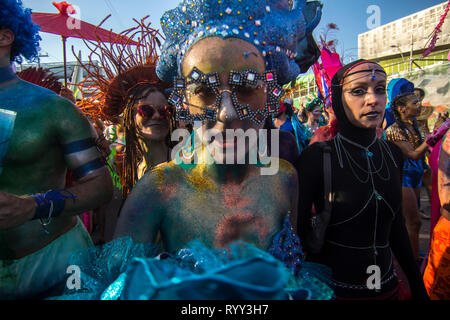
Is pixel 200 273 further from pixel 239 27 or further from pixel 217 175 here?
pixel 239 27

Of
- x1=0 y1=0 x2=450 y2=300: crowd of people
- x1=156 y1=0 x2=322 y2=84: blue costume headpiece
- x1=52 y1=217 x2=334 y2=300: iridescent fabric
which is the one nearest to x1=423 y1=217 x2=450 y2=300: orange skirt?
x1=0 y1=0 x2=450 y2=300: crowd of people

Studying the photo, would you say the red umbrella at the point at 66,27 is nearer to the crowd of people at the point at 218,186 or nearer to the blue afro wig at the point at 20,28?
the crowd of people at the point at 218,186

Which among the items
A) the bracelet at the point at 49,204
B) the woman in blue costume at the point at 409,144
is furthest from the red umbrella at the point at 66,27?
the woman in blue costume at the point at 409,144

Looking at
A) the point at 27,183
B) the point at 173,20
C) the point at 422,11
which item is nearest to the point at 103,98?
the point at 27,183

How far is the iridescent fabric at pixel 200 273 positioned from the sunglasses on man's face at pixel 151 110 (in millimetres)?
1420

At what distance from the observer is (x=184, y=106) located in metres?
1.22

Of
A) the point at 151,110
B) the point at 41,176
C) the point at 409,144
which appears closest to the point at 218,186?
the point at 41,176

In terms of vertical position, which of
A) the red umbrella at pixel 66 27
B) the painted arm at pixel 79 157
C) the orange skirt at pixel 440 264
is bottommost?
the orange skirt at pixel 440 264

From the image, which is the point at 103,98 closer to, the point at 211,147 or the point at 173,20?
the point at 173,20

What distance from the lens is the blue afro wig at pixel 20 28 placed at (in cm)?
150

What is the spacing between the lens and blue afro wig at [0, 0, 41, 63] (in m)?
1.50

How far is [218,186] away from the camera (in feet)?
3.92

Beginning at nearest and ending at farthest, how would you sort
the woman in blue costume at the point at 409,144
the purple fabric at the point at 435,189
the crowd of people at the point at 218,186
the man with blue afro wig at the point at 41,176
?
the crowd of people at the point at 218,186
the man with blue afro wig at the point at 41,176
the purple fabric at the point at 435,189
the woman in blue costume at the point at 409,144

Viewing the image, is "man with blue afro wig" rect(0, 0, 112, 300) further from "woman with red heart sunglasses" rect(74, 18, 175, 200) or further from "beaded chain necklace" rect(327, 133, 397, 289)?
"beaded chain necklace" rect(327, 133, 397, 289)
